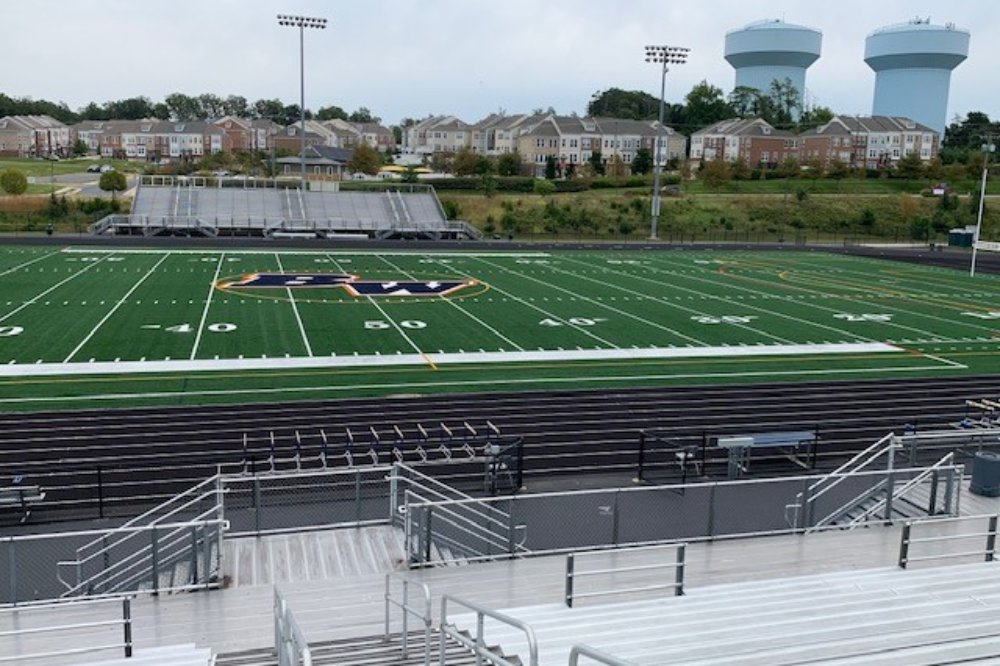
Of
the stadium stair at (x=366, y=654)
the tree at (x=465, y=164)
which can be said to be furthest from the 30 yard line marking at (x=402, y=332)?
the tree at (x=465, y=164)

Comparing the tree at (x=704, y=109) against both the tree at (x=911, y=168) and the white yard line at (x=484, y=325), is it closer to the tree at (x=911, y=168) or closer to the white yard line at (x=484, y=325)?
the tree at (x=911, y=168)

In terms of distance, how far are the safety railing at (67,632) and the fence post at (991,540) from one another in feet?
33.2

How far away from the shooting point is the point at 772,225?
80.7 m

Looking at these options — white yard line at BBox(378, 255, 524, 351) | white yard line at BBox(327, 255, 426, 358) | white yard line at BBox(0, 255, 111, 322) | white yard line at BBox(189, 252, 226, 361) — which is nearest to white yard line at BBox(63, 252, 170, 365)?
white yard line at BBox(0, 255, 111, 322)

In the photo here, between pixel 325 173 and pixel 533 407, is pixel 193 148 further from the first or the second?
pixel 533 407

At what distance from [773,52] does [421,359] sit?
162347 mm

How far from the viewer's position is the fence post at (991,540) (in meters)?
11.5

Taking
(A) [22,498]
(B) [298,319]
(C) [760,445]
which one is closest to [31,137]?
(B) [298,319]

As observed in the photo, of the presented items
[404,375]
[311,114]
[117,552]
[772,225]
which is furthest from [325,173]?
[311,114]

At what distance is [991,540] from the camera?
1178 cm

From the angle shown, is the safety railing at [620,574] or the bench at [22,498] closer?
the safety railing at [620,574]

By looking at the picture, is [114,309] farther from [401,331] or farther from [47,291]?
[401,331]

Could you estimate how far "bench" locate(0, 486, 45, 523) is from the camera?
14.5m

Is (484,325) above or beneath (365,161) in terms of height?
beneath
